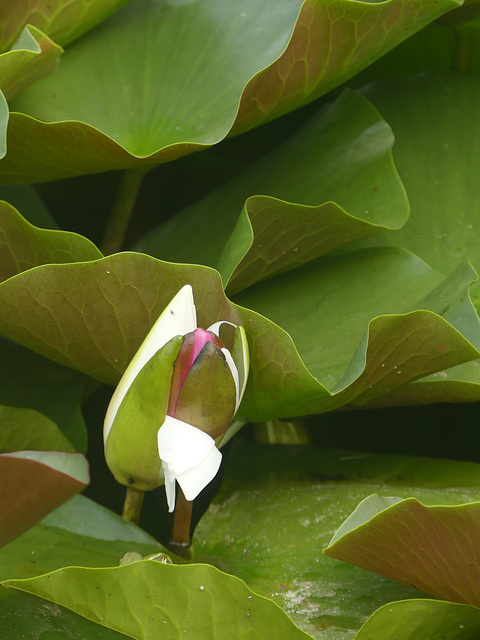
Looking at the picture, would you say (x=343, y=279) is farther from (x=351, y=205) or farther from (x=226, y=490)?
(x=226, y=490)

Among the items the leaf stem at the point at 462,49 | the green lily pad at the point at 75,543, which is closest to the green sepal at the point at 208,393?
the green lily pad at the point at 75,543

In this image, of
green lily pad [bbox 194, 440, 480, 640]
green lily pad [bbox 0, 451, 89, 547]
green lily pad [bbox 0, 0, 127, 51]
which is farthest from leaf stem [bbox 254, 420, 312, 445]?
green lily pad [bbox 0, 0, 127, 51]

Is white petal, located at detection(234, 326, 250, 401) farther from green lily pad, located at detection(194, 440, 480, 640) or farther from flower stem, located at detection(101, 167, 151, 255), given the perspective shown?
flower stem, located at detection(101, 167, 151, 255)

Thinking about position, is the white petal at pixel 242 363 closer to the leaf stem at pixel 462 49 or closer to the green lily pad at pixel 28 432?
the green lily pad at pixel 28 432

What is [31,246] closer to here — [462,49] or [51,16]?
[51,16]

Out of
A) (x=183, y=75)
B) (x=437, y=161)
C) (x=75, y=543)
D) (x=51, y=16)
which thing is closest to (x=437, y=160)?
(x=437, y=161)

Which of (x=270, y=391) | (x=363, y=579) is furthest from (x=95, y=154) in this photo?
(x=363, y=579)

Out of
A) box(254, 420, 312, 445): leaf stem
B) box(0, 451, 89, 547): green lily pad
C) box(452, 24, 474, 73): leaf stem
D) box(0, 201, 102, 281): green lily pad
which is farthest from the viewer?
box(452, 24, 474, 73): leaf stem

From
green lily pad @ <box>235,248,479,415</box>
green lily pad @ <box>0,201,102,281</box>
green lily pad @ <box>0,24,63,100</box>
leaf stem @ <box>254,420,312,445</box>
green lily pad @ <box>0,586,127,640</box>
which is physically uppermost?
green lily pad @ <box>0,24,63,100</box>

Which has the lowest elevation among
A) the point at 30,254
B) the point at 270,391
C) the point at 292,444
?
the point at 292,444
